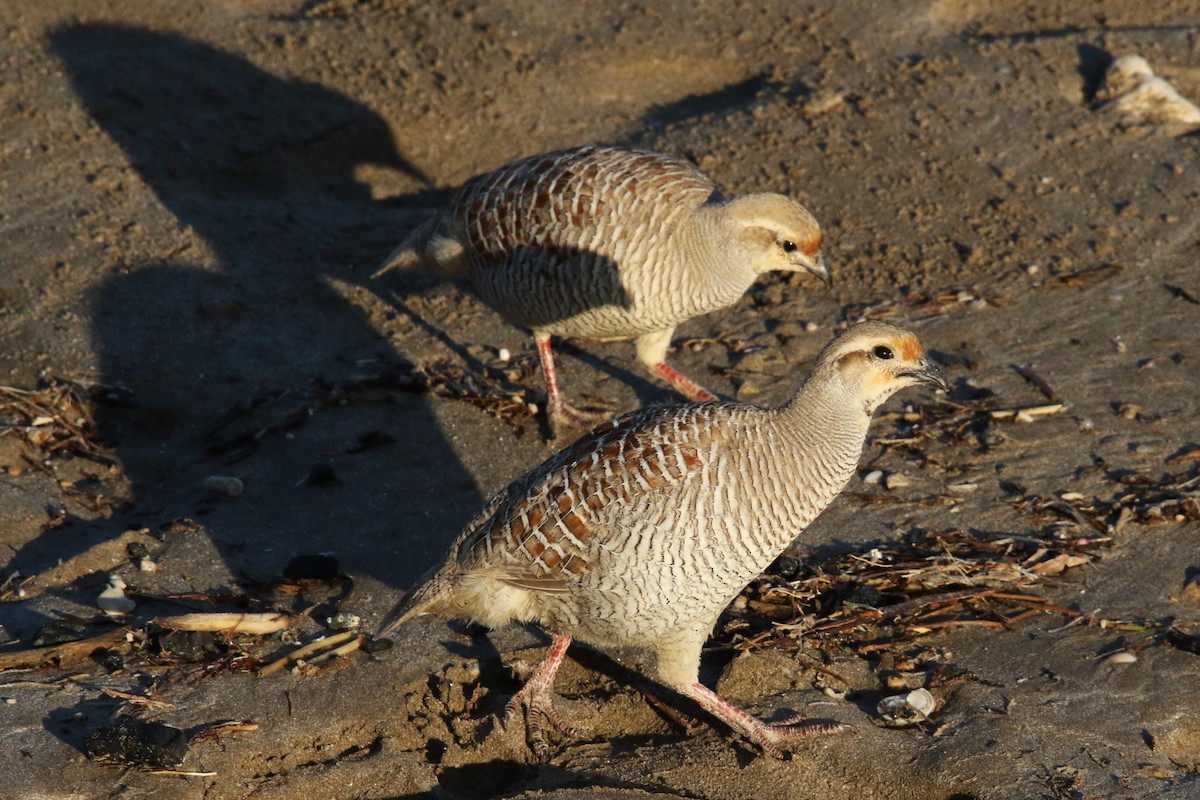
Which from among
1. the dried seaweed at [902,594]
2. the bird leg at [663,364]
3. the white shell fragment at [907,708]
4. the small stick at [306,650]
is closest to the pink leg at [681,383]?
the bird leg at [663,364]

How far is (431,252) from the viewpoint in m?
7.77

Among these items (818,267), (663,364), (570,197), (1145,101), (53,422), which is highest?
(570,197)

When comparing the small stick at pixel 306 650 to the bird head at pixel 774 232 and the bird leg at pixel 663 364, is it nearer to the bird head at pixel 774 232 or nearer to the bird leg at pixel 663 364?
the bird leg at pixel 663 364

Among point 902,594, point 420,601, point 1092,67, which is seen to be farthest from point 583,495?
point 1092,67

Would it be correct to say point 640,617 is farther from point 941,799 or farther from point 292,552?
point 292,552

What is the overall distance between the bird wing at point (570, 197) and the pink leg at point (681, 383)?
98 centimetres

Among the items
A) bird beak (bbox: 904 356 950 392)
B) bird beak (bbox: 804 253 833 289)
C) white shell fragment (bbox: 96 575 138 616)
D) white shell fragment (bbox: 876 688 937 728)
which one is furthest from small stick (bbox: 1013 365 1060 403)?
white shell fragment (bbox: 96 575 138 616)

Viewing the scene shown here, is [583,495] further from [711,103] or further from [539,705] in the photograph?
[711,103]

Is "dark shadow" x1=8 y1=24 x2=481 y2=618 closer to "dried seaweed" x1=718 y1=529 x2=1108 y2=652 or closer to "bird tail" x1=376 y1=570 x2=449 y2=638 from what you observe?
"bird tail" x1=376 y1=570 x2=449 y2=638

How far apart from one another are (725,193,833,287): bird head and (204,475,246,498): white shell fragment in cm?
295

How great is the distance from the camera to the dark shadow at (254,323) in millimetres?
6578

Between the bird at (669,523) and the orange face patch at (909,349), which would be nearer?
the bird at (669,523)

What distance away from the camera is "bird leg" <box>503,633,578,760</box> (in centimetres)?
523

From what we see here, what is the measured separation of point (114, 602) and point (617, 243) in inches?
122
